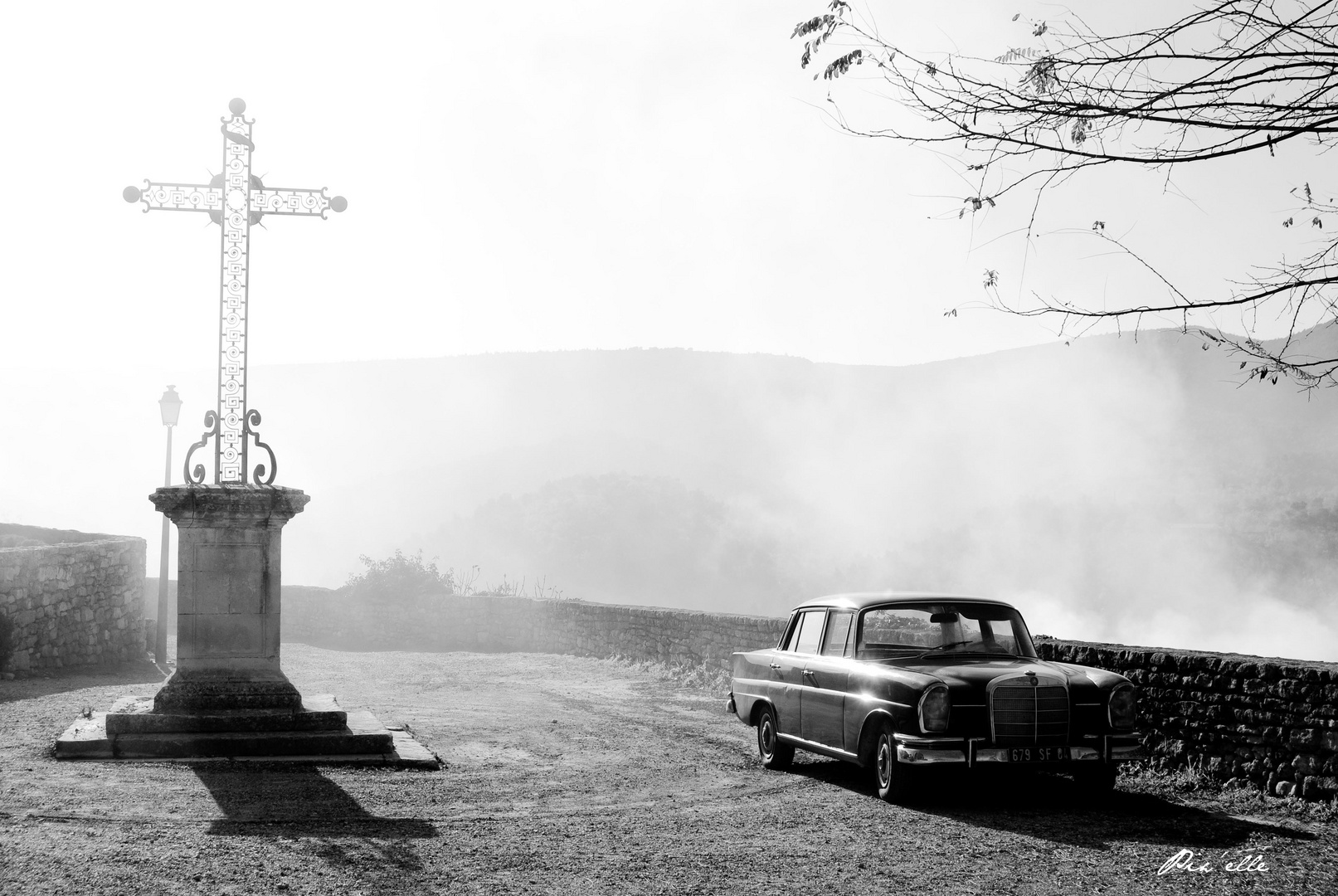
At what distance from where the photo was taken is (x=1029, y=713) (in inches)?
295

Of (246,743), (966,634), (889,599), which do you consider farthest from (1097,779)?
(246,743)

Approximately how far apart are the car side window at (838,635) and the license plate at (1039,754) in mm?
1537

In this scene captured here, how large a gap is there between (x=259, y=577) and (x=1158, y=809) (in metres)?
6.98

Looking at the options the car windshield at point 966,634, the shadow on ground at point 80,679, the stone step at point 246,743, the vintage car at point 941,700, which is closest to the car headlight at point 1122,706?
the vintage car at point 941,700

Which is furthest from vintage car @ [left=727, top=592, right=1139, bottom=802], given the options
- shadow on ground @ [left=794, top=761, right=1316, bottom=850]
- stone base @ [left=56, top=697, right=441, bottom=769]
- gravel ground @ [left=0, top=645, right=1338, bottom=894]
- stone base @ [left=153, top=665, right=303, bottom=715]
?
stone base @ [left=153, top=665, right=303, bottom=715]

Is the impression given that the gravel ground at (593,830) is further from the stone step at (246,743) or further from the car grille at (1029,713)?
the car grille at (1029,713)

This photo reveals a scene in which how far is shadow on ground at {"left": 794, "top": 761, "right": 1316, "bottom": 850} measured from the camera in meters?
6.52

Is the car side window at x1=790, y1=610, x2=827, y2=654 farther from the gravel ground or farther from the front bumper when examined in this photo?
the front bumper

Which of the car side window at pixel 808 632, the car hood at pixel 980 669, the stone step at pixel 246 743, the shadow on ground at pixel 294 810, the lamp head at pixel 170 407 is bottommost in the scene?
the shadow on ground at pixel 294 810

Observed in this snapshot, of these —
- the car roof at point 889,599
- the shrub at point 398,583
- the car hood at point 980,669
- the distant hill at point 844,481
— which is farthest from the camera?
the distant hill at point 844,481

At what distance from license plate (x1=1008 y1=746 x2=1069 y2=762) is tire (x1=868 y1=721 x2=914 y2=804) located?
A: 686 mm

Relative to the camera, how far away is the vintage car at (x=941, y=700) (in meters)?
7.42

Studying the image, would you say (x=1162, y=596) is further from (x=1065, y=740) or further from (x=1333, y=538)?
(x=1065, y=740)

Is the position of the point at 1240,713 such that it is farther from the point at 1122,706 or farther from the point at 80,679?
the point at 80,679
